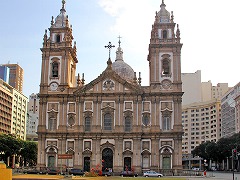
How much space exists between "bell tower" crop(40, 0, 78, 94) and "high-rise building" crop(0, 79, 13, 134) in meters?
43.7

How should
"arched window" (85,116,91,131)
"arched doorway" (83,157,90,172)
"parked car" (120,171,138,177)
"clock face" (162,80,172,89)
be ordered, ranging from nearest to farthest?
1. "parked car" (120,171,138,177)
2. "arched doorway" (83,157,90,172)
3. "arched window" (85,116,91,131)
4. "clock face" (162,80,172,89)

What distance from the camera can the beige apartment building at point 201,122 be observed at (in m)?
140

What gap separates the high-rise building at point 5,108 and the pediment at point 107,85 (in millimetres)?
49008

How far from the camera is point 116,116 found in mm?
63094

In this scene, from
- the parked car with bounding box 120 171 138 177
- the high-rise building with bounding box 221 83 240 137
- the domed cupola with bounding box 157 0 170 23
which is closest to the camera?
the parked car with bounding box 120 171 138 177

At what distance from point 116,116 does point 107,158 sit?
20.6 feet

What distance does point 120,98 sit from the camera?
209ft

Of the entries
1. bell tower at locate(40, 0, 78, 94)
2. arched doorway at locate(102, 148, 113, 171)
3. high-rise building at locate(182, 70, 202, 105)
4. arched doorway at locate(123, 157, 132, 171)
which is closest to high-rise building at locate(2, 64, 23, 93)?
high-rise building at locate(182, 70, 202, 105)

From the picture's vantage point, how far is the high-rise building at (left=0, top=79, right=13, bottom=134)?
107375 mm

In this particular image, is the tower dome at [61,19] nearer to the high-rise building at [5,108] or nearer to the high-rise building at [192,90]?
the high-rise building at [5,108]

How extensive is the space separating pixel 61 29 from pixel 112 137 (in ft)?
63.9

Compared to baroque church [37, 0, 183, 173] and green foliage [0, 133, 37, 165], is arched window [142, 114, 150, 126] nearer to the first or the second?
baroque church [37, 0, 183, 173]

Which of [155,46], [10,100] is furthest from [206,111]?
[155,46]

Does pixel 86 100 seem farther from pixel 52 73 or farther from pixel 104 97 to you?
pixel 52 73
